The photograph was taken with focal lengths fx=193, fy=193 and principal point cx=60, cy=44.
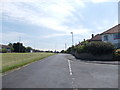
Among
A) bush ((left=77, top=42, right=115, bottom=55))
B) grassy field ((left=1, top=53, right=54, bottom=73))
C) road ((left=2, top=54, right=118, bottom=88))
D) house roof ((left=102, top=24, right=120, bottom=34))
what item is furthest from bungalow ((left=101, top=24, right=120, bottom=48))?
road ((left=2, top=54, right=118, bottom=88))

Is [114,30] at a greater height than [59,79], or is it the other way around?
[114,30]

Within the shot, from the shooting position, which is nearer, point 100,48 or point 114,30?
point 100,48

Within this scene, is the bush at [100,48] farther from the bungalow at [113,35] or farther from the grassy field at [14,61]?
the bungalow at [113,35]

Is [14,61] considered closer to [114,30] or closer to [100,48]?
[100,48]

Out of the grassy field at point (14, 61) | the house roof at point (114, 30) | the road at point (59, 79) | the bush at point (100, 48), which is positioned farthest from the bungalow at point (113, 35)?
the road at point (59, 79)

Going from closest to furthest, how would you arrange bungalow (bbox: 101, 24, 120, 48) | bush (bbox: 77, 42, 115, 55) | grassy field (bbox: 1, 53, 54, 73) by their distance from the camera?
grassy field (bbox: 1, 53, 54, 73)
bush (bbox: 77, 42, 115, 55)
bungalow (bbox: 101, 24, 120, 48)

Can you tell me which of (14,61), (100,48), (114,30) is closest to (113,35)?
(114,30)

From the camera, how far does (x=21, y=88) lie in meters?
8.47

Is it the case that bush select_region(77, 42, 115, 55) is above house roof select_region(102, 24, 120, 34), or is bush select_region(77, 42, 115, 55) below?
below

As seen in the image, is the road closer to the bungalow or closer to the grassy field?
the grassy field

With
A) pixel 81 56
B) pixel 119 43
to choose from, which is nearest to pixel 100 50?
pixel 81 56

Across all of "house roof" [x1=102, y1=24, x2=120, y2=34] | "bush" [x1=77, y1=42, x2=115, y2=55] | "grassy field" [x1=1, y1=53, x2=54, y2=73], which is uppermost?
"house roof" [x1=102, y1=24, x2=120, y2=34]

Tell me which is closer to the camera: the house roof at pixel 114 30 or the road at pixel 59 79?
the road at pixel 59 79

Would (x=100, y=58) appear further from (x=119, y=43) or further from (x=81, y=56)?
(x=119, y=43)
